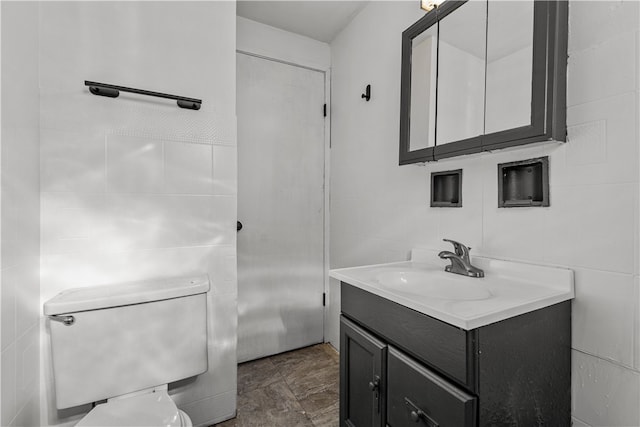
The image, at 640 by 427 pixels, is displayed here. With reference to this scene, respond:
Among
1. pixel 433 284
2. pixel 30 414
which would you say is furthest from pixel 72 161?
pixel 433 284

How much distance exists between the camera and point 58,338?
1.10 m

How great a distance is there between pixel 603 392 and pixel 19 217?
191 cm

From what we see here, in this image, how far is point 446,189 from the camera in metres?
1.37

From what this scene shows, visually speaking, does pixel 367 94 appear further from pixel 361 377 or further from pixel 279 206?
pixel 361 377

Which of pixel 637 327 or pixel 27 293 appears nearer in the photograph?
pixel 637 327

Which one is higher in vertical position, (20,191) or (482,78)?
(482,78)

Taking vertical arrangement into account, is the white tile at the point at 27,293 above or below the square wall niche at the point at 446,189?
below

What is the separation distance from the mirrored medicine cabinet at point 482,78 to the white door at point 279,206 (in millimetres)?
959

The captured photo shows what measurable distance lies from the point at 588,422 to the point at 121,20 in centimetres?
224

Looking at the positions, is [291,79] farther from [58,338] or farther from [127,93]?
[58,338]

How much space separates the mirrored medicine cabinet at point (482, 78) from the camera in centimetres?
93

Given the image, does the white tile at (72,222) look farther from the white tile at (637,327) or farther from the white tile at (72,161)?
the white tile at (637,327)

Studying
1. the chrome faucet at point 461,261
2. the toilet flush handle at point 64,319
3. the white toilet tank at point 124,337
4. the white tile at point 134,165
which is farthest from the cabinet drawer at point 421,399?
the white tile at point 134,165

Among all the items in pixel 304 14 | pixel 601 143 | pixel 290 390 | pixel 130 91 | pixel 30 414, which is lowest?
pixel 290 390
